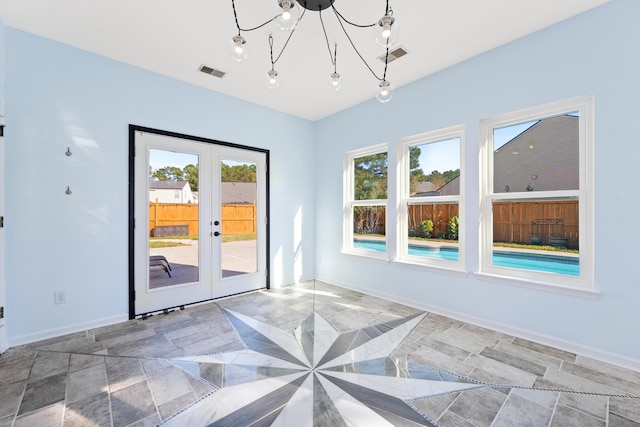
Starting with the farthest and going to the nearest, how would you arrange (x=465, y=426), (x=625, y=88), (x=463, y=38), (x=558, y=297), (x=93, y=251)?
(x=93, y=251), (x=463, y=38), (x=558, y=297), (x=625, y=88), (x=465, y=426)

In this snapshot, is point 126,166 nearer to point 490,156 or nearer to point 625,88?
point 490,156

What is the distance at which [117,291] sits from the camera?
3043 mm

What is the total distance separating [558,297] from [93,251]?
4441 millimetres

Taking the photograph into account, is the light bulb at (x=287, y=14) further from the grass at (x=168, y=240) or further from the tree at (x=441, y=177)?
the grass at (x=168, y=240)

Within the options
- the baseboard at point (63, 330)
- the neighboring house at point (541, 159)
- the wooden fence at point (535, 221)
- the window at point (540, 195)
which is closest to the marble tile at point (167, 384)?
the baseboard at point (63, 330)

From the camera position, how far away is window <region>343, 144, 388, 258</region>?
405 cm

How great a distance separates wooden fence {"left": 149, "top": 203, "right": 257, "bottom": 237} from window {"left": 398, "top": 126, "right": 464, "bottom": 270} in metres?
2.14

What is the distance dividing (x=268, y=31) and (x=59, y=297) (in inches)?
126

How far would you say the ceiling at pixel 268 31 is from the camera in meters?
2.26

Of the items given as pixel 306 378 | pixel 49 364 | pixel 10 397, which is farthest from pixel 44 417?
pixel 306 378

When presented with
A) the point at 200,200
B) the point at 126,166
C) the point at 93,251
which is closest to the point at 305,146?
the point at 200,200

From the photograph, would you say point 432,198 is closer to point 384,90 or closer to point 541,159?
point 541,159

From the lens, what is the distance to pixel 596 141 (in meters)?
2.29

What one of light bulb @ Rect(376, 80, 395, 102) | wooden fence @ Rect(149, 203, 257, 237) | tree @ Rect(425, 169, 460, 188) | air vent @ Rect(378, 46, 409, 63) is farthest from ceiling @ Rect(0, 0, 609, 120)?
wooden fence @ Rect(149, 203, 257, 237)
